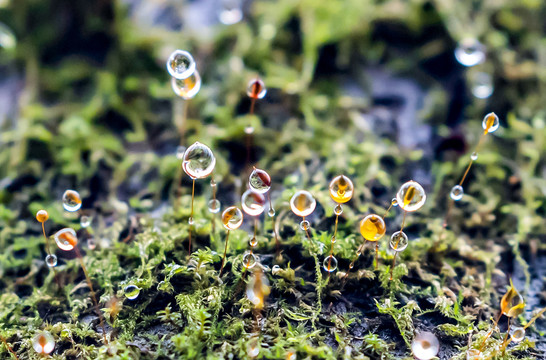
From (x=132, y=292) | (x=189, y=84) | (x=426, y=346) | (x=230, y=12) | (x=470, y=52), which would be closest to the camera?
(x=426, y=346)

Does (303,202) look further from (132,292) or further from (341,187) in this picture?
(132,292)

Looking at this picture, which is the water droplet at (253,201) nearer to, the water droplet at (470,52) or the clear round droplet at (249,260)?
the clear round droplet at (249,260)

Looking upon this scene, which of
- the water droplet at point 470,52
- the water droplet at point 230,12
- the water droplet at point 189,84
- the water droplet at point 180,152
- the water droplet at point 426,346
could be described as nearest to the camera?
the water droplet at point 426,346

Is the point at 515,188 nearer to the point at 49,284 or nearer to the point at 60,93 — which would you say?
the point at 49,284

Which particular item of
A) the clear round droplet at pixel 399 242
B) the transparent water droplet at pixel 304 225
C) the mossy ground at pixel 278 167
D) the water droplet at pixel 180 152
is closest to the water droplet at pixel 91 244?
the mossy ground at pixel 278 167

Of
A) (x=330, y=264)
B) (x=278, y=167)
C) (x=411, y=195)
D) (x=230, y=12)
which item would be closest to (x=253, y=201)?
(x=330, y=264)
